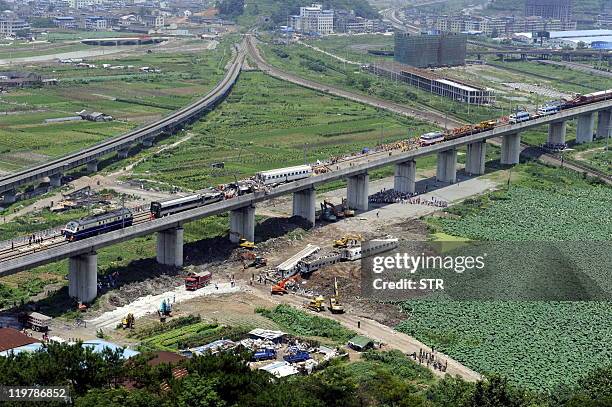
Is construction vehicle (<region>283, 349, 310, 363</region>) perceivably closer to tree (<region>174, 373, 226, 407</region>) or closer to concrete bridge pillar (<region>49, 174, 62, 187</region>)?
tree (<region>174, 373, 226, 407</region>)

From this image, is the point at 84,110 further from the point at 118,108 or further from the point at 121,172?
the point at 121,172

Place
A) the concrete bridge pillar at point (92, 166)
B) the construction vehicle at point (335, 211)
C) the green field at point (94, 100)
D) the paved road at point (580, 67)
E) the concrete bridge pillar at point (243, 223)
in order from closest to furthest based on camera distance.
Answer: the concrete bridge pillar at point (243, 223) → the construction vehicle at point (335, 211) → the concrete bridge pillar at point (92, 166) → the green field at point (94, 100) → the paved road at point (580, 67)

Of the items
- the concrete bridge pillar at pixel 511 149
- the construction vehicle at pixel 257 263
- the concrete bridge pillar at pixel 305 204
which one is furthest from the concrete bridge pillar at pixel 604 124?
the construction vehicle at pixel 257 263

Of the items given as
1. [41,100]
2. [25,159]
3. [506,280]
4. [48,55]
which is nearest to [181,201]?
[506,280]

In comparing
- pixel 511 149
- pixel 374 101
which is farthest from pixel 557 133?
pixel 374 101

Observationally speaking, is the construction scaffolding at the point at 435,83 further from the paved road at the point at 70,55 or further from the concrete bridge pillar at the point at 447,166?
the paved road at the point at 70,55

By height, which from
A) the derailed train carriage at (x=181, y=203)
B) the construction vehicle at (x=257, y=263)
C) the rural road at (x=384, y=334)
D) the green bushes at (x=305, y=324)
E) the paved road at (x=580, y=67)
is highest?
the paved road at (x=580, y=67)

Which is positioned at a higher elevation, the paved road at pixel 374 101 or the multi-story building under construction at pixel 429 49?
the multi-story building under construction at pixel 429 49
